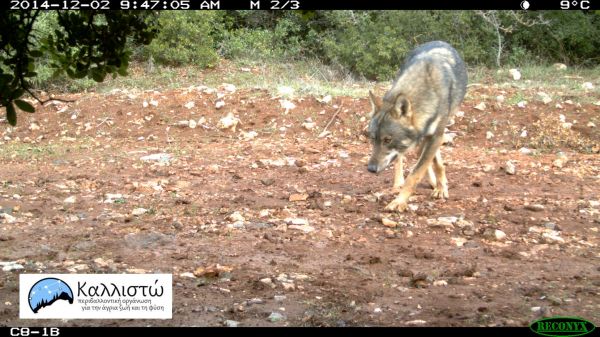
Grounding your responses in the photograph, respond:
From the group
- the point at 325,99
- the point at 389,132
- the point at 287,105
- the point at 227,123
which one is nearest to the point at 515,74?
the point at 325,99

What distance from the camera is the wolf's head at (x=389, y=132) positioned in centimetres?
537

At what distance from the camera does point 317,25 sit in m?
16.3

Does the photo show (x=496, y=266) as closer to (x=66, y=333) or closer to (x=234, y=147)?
(x=66, y=333)

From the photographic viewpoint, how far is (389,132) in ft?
17.6

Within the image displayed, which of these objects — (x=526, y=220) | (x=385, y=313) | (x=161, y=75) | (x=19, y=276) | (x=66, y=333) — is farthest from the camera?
(x=161, y=75)

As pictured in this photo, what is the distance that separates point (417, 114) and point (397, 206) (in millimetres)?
1060

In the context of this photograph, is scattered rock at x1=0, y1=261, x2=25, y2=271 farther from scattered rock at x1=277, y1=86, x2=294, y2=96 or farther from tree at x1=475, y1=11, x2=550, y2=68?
tree at x1=475, y1=11, x2=550, y2=68

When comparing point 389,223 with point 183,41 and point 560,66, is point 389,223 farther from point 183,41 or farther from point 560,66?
point 560,66

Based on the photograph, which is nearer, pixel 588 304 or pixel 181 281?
pixel 588 304

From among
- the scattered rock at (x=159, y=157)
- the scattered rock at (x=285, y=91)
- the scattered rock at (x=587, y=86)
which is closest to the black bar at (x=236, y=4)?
the scattered rock at (x=159, y=157)

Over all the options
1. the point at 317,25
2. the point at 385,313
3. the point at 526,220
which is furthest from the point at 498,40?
the point at 385,313

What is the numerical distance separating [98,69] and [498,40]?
1291cm

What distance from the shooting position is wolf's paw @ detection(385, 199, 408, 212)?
5.73 m

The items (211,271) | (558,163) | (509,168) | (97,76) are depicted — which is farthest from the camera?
(558,163)
